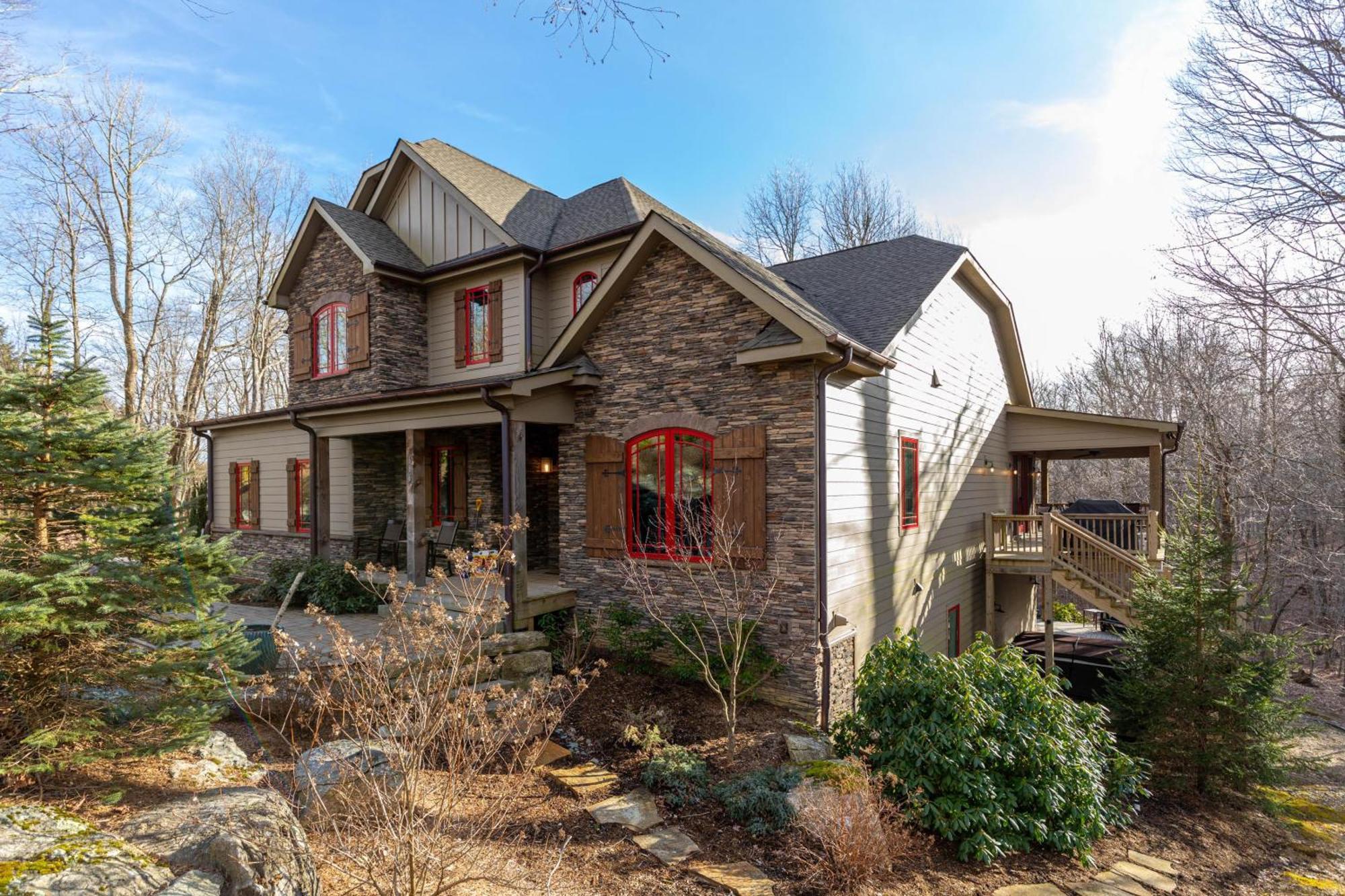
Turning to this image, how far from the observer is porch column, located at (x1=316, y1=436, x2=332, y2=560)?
465 inches

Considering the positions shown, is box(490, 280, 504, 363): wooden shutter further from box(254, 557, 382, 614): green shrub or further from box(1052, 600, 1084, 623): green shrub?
box(1052, 600, 1084, 623): green shrub

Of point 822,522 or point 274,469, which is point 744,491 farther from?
point 274,469

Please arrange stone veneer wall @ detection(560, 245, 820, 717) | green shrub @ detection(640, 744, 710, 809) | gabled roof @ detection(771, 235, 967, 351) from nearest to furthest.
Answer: green shrub @ detection(640, 744, 710, 809) → stone veneer wall @ detection(560, 245, 820, 717) → gabled roof @ detection(771, 235, 967, 351)

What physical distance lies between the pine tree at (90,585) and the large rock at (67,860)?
97cm

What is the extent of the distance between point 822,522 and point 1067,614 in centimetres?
1503

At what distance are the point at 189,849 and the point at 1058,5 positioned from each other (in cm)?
1142

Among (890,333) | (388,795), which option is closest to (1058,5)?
(890,333)

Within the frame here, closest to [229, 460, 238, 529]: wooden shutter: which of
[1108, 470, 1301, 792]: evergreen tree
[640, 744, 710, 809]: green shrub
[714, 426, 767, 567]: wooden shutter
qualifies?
[714, 426, 767, 567]: wooden shutter

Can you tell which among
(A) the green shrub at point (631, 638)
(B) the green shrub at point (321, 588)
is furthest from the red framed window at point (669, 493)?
(B) the green shrub at point (321, 588)

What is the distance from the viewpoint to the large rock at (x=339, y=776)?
13.5 feet

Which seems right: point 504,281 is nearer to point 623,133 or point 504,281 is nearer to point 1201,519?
point 623,133

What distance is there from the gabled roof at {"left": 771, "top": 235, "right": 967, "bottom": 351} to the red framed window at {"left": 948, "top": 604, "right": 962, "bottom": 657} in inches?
222

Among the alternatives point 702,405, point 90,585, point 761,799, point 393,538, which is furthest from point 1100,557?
point 90,585

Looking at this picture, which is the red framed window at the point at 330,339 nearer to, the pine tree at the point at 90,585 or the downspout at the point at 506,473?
the downspout at the point at 506,473
